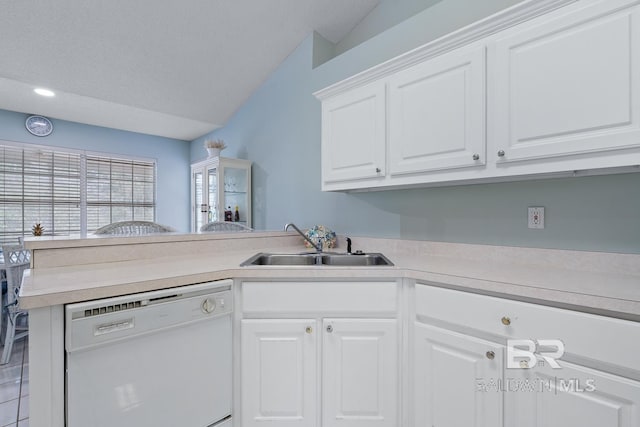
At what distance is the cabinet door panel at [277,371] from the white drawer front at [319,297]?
0.07 m

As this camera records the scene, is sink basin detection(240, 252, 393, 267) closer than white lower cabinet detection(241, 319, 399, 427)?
No

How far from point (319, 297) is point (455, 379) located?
63 centimetres

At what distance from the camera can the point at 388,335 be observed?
53.7 inches

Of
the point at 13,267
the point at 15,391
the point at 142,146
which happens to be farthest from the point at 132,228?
the point at 142,146

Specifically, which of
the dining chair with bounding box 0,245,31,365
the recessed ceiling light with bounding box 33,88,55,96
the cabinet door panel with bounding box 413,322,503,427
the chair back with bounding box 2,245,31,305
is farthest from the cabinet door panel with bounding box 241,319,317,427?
the recessed ceiling light with bounding box 33,88,55,96

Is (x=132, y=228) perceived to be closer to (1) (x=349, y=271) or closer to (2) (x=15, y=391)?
(2) (x=15, y=391)

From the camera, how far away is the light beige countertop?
3.20 ft

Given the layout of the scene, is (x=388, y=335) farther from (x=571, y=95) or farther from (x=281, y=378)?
(x=571, y=95)

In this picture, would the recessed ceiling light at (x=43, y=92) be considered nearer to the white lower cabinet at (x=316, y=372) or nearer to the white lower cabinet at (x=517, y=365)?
the white lower cabinet at (x=316, y=372)

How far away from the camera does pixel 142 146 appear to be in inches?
176

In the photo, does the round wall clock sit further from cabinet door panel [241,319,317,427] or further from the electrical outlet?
the electrical outlet

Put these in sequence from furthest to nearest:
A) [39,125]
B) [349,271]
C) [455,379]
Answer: [39,125] < [349,271] < [455,379]

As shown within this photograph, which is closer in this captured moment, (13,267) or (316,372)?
(316,372)

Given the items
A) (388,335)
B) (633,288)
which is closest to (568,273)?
(633,288)
